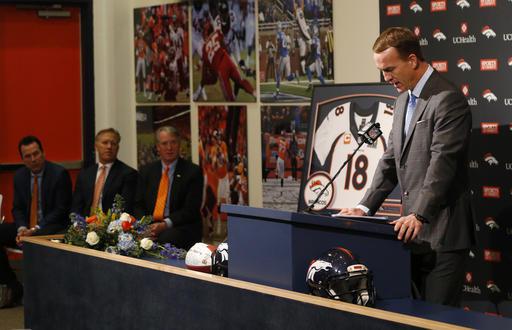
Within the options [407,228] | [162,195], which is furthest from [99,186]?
[407,228]

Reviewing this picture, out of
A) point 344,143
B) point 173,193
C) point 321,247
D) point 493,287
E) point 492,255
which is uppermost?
point 344,143

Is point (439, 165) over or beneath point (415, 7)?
beneath

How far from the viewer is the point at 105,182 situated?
7.12 meters

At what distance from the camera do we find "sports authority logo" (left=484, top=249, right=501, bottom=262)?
5.45m

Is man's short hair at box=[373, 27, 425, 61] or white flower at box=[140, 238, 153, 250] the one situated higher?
man's short hair at box=[373, 27, 425, 61]

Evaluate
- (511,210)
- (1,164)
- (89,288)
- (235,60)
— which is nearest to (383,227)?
(89,288)

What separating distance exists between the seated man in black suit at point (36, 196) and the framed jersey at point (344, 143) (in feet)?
7.87

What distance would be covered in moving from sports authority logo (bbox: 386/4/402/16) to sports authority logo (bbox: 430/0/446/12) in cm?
28

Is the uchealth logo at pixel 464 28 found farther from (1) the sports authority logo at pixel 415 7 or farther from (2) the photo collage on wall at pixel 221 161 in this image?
(2) the photo collage on wall at pixel 221 161

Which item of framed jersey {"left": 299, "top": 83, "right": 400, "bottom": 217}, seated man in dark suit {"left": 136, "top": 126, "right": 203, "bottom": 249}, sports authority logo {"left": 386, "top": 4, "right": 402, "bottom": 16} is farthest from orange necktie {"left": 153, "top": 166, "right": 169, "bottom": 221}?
sports authority logo {"left": 386, "top": 4, "right": 402, "bottom": 16}

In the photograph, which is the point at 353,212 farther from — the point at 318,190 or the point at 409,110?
the point at 318,190

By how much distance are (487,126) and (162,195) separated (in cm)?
264

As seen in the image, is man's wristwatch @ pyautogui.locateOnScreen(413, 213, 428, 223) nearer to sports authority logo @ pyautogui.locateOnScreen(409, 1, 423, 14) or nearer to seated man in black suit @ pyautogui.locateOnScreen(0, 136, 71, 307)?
sports authority logo @ pyautogui.locateOnScreen(409, 1, 423, 14)

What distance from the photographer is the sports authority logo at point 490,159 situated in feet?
17.8
